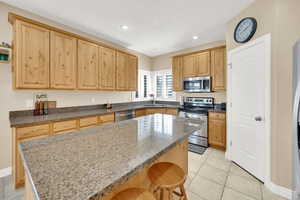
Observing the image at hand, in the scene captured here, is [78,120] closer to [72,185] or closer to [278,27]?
[72,185]

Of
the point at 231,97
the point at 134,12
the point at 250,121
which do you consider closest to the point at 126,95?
the point at 134,12

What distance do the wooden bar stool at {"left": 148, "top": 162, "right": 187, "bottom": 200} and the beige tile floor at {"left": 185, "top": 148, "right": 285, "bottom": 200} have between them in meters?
0.85

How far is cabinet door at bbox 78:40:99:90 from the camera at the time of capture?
2762mm

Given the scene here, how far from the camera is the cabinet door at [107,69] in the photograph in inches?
124

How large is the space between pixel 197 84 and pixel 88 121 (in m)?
2.91

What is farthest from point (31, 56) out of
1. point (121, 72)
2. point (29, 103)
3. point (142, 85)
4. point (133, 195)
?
point (142, 85)

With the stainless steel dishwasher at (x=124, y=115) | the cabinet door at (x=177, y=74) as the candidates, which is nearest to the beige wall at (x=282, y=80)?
the cabinet door at (x=177, y=74)

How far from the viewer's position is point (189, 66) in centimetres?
390

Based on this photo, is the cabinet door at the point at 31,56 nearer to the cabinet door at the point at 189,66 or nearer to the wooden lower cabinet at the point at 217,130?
the cabinet door at the point at 189,66

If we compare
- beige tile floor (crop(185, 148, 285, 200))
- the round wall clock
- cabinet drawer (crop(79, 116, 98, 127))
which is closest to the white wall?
the round wall clock

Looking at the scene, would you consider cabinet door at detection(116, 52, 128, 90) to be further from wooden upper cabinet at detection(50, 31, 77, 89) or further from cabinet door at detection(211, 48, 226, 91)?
cabinet door at detection(211, 48, 226, 91)

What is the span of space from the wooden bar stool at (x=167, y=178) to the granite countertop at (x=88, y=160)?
31 centimetres

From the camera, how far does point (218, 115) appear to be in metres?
3.20

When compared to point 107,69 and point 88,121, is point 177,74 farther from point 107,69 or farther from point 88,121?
point 88,121
